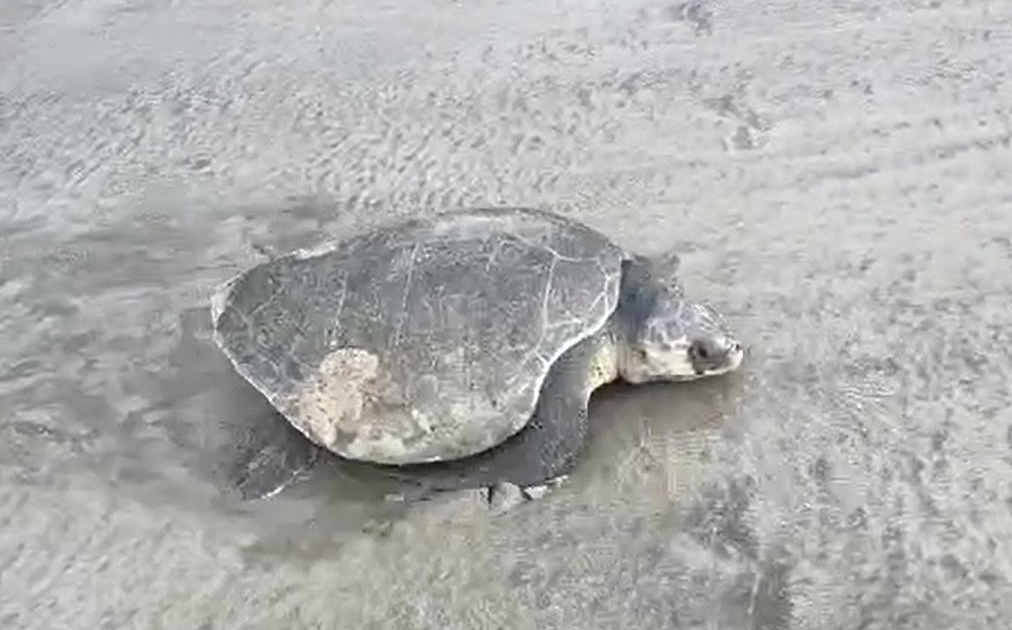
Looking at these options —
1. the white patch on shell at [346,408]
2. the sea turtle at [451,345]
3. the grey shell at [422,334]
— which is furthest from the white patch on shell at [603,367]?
the white patch on shell at [346,408]

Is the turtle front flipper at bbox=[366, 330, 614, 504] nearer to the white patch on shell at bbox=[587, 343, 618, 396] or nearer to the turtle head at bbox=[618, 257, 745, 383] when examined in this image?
the white patch on shell at bbox=[587, 343, 618, 396]

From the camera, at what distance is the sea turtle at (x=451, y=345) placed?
3.16 metres

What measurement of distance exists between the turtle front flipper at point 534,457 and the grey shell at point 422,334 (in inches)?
2.3

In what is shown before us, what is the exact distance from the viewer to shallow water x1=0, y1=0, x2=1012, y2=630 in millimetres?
2967

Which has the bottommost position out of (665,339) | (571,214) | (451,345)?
(571,214)

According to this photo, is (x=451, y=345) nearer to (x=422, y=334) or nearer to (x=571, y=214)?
(x=422, y=334)

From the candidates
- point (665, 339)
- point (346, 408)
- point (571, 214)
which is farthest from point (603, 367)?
point (571, 214)

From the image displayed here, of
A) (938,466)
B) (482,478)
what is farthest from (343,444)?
(938,466)

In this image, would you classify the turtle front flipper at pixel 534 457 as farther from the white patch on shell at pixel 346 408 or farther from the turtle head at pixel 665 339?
the turtle head at pixel 665 339

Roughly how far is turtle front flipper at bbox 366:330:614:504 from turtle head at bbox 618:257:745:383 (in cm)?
20

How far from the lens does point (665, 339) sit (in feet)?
11.2

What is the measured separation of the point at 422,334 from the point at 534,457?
1.22 feet

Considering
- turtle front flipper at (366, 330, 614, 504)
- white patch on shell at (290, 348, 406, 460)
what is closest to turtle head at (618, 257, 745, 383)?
turtle front flipper at (366, 330, 614, 504)

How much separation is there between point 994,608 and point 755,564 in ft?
1.55
